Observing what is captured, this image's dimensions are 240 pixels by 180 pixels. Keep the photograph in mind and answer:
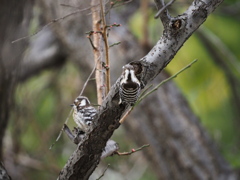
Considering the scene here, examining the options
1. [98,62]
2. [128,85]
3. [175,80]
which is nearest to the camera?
[128,85]

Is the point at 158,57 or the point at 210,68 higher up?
the point at 210,68

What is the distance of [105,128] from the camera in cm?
146

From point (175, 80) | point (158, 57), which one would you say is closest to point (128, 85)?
point (158, 57)

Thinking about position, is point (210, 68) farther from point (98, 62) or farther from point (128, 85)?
point (128, 85)

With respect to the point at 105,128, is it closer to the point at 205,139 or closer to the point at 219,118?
the point at 205,139

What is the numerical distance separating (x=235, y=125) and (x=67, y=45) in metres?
1.91

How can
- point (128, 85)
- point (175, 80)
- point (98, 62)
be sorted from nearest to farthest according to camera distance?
point (128, 85)
point (98, 62)
point (175, 80)

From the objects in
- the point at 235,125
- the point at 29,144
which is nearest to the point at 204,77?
the point at 235,125

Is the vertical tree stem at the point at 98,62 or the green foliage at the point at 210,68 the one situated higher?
the green foliage at the point at 210,68

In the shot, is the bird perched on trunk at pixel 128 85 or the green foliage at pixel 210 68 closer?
the bird perched on trunk at pixel 128 85

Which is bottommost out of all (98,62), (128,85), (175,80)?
(128,85)

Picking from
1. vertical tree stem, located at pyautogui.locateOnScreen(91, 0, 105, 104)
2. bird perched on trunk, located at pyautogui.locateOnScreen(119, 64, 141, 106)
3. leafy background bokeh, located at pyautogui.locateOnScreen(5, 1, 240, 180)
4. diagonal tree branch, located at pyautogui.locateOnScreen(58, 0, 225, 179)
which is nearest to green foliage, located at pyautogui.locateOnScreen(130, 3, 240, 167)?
leafy background bokeh, located at pyautogui.locateOnScreen(5, 1, 240, 180)

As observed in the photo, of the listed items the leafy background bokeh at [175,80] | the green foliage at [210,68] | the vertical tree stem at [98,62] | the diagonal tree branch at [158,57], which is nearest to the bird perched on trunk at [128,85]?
the diagonal tree branch at [158,57]

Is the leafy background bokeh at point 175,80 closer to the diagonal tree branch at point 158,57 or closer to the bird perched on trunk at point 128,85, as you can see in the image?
the diagonal tree branch at point 158,57
